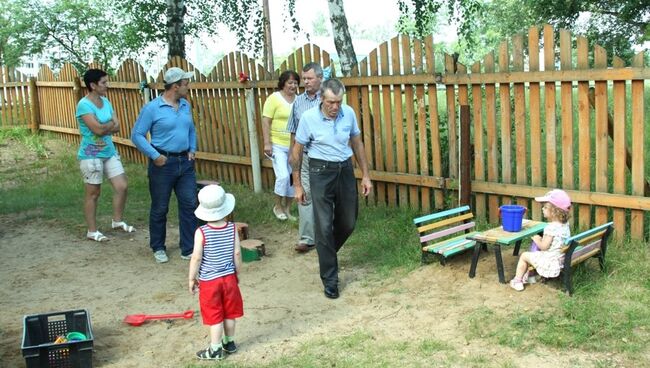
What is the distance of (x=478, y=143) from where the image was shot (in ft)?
22.6

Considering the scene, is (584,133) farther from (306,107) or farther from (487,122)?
(306,107)

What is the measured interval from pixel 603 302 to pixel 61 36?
2162 cm

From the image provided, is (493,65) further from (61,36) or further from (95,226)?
(61,36)

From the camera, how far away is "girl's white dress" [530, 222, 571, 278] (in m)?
4.97

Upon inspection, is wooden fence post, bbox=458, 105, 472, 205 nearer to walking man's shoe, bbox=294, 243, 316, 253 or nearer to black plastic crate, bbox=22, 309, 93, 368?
walking man's shoe, bbox=294, 243, 316, 253

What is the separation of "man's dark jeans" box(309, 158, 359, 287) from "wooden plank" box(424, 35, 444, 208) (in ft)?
6.42

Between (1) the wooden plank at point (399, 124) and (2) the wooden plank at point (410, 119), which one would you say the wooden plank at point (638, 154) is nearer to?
(2) the wooden plank at point (410, 119)

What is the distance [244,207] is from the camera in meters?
8.87

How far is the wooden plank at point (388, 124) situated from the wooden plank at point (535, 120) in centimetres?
167

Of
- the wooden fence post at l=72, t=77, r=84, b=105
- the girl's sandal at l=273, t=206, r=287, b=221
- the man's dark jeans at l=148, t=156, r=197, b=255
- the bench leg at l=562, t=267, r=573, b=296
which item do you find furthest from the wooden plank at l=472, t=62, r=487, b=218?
the wooden fence post at l=72, t=77, r=84, b=105

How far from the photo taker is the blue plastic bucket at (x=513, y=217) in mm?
5434

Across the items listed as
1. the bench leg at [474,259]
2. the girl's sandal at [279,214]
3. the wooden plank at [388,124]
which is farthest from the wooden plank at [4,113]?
the bench leg at [474,259]

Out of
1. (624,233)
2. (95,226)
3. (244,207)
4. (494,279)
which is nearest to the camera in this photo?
(494,279)

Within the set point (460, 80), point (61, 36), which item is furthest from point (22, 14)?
point (460, 80)
